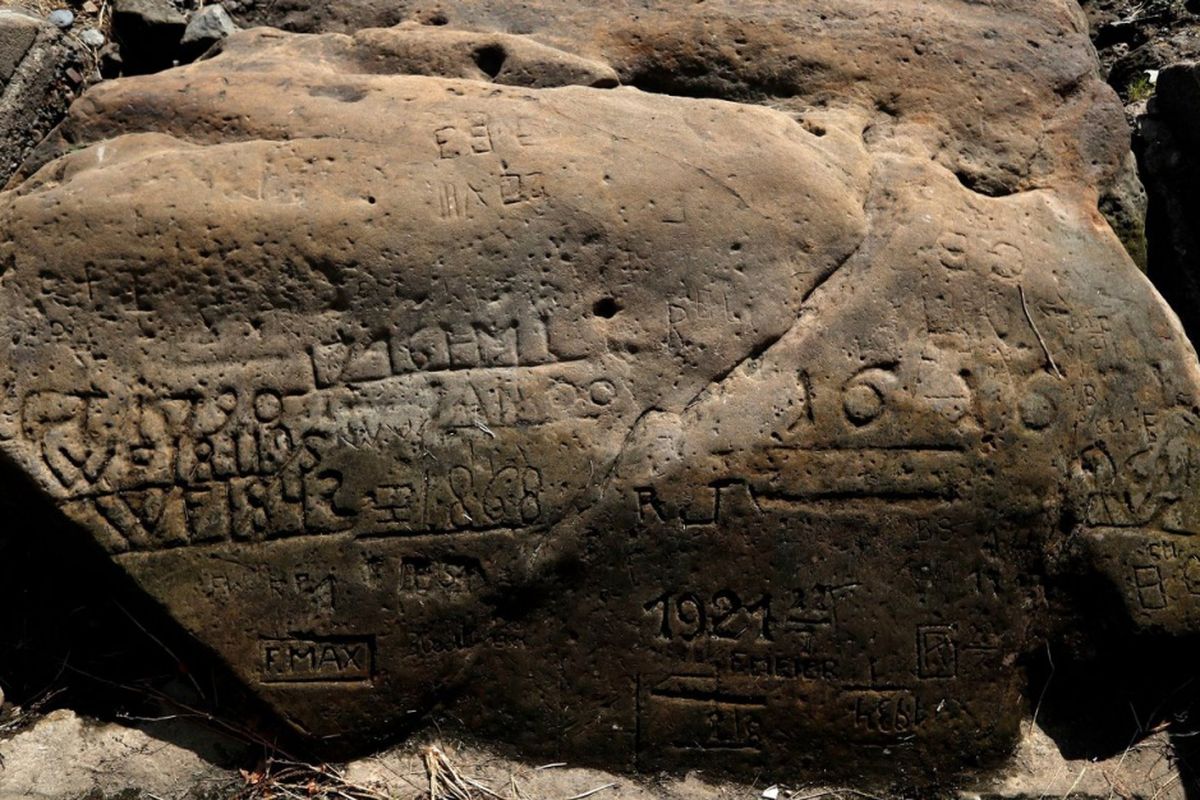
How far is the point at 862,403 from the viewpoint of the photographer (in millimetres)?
2920

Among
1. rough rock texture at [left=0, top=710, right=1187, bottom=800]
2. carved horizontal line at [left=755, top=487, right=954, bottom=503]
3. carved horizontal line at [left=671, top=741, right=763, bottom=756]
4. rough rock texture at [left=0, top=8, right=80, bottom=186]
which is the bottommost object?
rough rock texture at [left=0, top=710, right=1187, bottom=800]

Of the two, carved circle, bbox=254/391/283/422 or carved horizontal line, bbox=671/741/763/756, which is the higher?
carved circle, bbox=254/391/283/422

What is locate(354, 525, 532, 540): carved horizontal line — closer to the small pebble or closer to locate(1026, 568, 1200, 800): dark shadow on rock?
locate(1026, 568, 1200, 800): dark shadow on rock

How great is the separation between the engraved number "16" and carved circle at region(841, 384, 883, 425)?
46cm

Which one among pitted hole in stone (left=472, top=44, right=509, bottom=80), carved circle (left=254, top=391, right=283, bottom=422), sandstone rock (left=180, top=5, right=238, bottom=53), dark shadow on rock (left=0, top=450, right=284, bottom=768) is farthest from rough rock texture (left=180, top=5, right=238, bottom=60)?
dark shadow on rock (left=0, top=450, right=284, bottom=768)

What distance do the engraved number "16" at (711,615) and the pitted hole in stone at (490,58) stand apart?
4.68 feet

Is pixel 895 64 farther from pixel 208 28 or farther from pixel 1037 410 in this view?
pixel 208 28

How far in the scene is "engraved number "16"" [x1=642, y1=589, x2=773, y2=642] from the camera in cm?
292

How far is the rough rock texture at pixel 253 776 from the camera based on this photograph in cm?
295

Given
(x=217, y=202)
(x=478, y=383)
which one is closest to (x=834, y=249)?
(x=478, y=383)

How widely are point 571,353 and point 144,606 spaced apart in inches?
44.1

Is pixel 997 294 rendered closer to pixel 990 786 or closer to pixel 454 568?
pixel 990 786

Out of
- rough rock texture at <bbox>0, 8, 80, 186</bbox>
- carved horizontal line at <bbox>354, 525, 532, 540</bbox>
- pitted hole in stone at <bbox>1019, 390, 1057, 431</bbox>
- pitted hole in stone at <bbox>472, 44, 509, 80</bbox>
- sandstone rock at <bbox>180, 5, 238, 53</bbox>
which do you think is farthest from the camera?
sandstone rock at <bbox>180, 5, 238, 53</bbox>

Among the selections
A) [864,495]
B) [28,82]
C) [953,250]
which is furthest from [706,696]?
[28,82]
